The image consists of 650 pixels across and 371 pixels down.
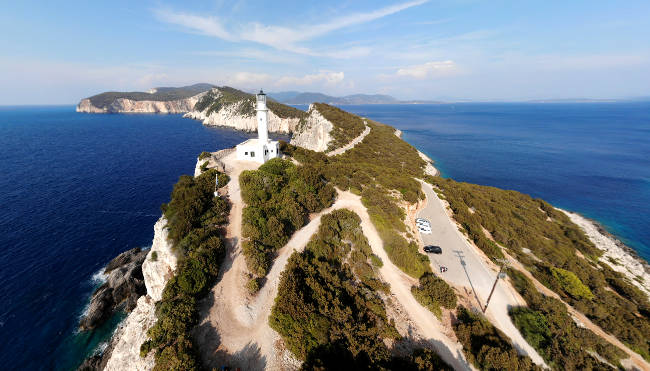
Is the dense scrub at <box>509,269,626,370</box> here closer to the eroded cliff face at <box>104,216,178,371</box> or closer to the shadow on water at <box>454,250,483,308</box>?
the shadow on water at <box>454,250,483,308</box>

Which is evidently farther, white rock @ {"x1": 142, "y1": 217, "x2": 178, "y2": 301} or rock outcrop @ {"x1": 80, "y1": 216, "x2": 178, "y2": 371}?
white rock @ {"x1": 142, "y1": 217, "x2": 178, "y2": 301}

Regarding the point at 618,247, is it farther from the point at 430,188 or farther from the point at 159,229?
the point at 159,229

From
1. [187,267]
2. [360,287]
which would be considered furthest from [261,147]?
[360,287]

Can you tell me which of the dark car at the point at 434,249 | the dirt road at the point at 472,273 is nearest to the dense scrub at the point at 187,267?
the dark car at the point at 434,249

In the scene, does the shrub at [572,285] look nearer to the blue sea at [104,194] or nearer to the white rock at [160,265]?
the blue sea at [104,194]

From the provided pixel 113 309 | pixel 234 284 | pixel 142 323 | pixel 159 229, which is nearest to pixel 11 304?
pixel 113 309

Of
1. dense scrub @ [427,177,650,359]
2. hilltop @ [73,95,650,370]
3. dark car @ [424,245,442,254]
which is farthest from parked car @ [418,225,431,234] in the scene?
→ dense scrub @ [427,177,650,359]
